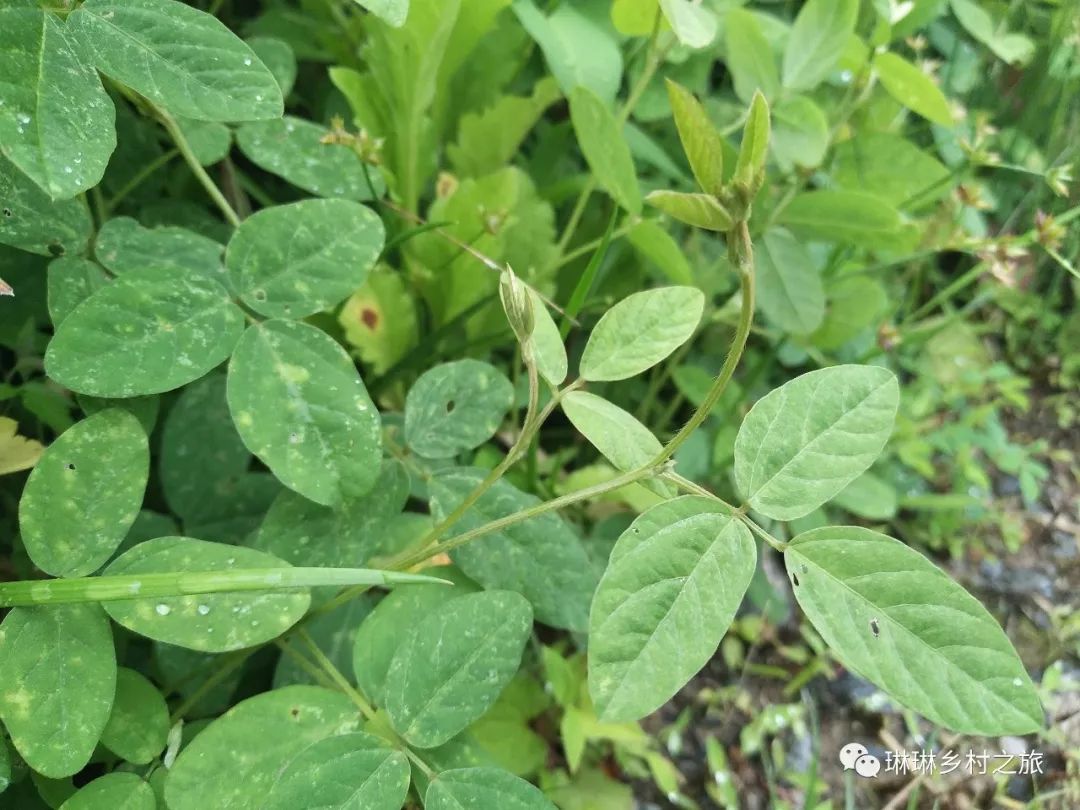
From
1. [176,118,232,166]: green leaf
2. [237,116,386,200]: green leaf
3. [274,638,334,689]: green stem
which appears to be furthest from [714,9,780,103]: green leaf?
[274,638,334,689]: green stem

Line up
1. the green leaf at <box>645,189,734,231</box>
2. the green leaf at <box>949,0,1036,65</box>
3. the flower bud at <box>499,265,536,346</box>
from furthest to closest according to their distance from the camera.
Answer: the green leaf at <box>949,0,1036,65</box>, the flower bud at <box>499,265,536,346</box>, the green leaf at <box>645,189,734,231</box>

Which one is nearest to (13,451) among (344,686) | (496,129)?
(344,686)

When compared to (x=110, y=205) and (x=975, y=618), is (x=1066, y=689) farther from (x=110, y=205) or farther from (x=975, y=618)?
(x=110, y=205)

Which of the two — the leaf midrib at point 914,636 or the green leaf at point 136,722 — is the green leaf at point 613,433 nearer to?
the leaf midrib at point 914,636

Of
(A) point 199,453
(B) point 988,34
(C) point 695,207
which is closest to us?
(C) point 695,207

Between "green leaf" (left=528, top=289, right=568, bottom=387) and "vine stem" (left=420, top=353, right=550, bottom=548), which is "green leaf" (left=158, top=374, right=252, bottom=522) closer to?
"vine stem" (left=420, top=353, right=550, bottom=548)

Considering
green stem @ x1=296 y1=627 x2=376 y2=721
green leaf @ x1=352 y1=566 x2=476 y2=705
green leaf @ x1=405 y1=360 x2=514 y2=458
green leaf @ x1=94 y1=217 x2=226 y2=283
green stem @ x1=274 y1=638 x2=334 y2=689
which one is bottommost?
green stem @ x1=274 y1=638 x2=334 y2=689

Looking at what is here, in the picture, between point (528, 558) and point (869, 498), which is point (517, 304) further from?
point (869, 498)
